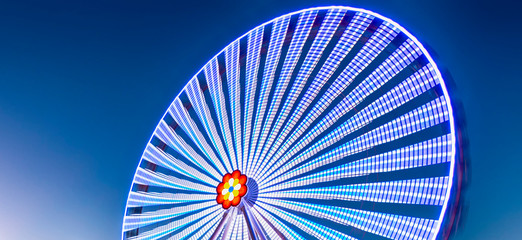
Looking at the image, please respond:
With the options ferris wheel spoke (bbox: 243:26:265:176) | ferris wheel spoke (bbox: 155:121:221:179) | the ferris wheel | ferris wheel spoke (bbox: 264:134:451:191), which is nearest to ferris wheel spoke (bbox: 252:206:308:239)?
the ferris wheel

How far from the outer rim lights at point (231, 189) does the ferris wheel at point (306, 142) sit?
0.05ft

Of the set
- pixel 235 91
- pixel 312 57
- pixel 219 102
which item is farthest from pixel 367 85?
pixel 219 102

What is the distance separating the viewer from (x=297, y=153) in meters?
4.43

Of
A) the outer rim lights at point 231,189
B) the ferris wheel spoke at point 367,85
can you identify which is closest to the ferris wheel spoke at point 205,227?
the outer rim lights at point 231,189

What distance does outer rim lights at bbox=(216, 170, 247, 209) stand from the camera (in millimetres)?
4770

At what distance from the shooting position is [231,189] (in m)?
4.88

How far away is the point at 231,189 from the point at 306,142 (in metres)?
1.06

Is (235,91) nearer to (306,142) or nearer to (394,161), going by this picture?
(306,142)

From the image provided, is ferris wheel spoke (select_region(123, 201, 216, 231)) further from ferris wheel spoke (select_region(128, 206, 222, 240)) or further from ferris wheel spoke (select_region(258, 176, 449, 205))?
ferris wheel spoke (select_region(258, 176, 449, 205))

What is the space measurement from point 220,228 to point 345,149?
168 centimetres

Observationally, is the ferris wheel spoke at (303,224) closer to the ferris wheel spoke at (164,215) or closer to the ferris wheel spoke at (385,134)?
the ferris wheel spoke at (385,134)

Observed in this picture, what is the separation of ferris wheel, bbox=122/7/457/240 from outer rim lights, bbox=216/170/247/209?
0.05ft

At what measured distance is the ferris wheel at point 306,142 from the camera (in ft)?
11.4

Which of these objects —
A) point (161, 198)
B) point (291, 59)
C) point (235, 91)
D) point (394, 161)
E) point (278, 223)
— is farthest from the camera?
point (161, 198)
